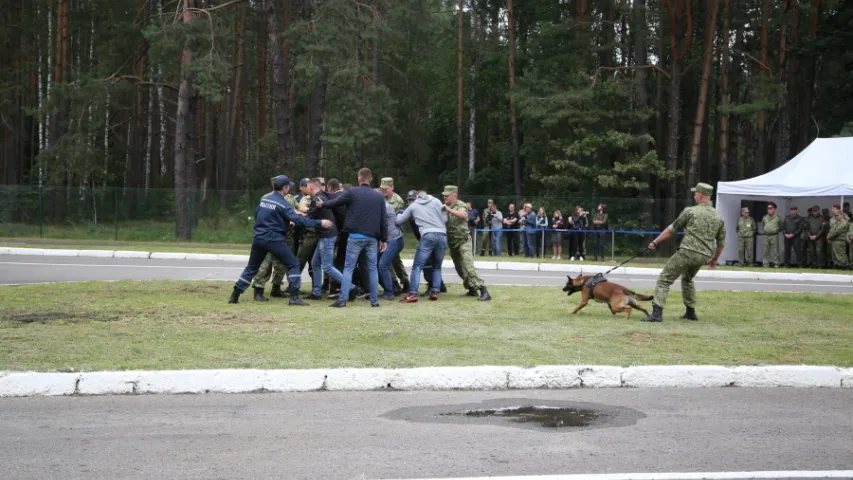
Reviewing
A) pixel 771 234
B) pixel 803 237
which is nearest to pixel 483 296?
pixel 771 234

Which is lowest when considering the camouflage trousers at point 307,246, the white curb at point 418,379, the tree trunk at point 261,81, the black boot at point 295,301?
the white curb at point 418,379

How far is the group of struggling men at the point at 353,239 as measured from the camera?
43.2 feet

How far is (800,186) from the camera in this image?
2581 cm

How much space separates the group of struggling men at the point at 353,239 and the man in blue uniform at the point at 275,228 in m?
0.01

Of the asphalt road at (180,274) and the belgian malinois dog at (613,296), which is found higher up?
the belgian malinois dog at (613,296)

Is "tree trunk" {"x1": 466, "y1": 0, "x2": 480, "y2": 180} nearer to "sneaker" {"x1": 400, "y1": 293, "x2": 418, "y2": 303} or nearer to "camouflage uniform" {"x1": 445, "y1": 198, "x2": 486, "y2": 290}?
"camouflage uniform" {"x1": 445, "y1": 198, "x2": 486, "y2": 290}

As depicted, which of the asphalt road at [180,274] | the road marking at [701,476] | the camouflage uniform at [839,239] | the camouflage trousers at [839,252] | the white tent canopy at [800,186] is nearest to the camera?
the road marking at [701,476]

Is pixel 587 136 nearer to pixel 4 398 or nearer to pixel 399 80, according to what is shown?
pixel 399 80

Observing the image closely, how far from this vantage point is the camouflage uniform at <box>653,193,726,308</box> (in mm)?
11945

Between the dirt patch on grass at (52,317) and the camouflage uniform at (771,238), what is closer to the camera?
the dirt patch on grass at (52,317)

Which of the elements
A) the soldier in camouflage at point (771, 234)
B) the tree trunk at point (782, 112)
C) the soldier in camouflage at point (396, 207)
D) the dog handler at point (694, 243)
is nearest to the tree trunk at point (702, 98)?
the tree trunk at point (782, 112)

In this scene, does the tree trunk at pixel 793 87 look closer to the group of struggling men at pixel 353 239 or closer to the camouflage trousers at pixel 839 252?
the camouflage trousers at pixel 839 252

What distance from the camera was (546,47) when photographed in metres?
43.8

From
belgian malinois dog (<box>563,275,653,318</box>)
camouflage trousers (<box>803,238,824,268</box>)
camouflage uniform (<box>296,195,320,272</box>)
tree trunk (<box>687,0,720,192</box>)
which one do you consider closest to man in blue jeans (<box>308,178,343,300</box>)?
camouflage uniform (<box>296,195,320,272</box>)
